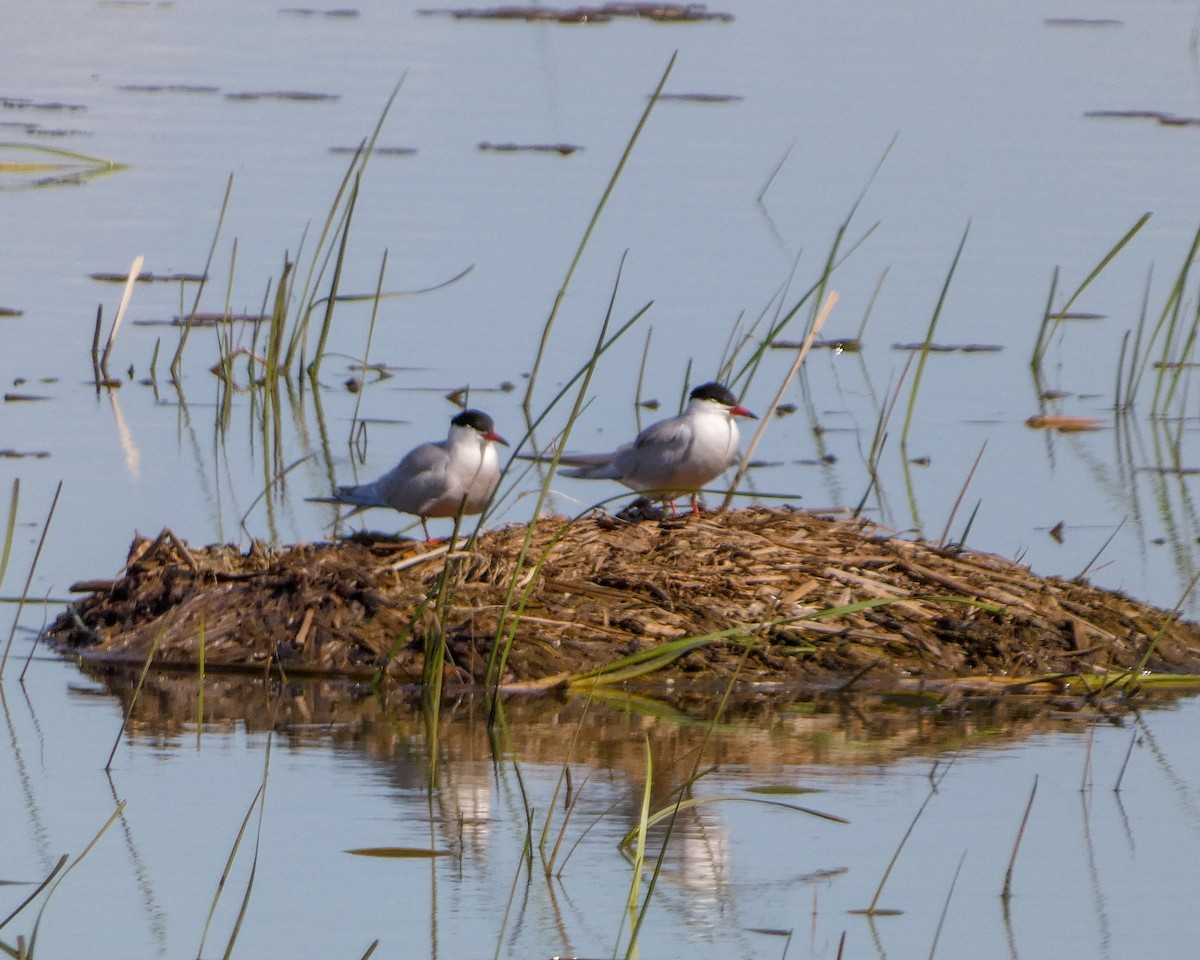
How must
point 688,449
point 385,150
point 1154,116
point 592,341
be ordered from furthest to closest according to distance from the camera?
point 1154,116 < point 385,150 < point 592,341 < point 688,449

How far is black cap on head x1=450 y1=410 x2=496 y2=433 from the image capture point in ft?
26.9

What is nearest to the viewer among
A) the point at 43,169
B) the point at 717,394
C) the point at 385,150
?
the point at 717,394

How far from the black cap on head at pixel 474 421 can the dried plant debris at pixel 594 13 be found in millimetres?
16885

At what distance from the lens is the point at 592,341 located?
37.3ft

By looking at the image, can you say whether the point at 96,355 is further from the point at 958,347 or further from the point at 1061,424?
the point at 1061,424

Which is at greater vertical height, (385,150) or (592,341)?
(385,150)

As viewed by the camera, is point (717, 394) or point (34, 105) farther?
point (34, 105)

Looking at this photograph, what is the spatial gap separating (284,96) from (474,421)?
35.7ft

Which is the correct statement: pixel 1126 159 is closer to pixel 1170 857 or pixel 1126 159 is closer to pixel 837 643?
pixel 837 643

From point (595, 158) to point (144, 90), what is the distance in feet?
16.0

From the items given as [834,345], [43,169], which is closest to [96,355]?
[834,345]

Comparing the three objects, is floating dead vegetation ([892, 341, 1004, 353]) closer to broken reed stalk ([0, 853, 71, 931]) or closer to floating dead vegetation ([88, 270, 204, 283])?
floating dead vegetation ([88, 270, 204, 283])

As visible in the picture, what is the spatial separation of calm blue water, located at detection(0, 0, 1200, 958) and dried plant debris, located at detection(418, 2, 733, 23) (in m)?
0.34

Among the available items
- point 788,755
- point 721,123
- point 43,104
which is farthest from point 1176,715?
point 43,104
